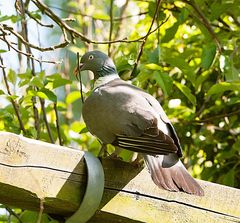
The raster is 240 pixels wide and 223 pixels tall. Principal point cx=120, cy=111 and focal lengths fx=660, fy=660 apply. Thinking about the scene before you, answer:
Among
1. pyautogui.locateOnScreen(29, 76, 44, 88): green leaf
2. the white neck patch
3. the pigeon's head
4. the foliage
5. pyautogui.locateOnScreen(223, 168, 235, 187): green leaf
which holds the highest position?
the pigeon's head

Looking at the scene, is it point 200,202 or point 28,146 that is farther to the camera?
point 200,202

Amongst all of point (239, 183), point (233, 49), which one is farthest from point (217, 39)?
point (239, 183)

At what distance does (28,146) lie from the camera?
155 centimetres

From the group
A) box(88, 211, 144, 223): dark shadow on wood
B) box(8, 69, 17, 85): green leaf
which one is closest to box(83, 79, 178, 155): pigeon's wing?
box(88, 211, 144, 223): dark shadow on wood

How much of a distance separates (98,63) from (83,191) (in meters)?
0.89

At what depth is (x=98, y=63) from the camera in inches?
95.2

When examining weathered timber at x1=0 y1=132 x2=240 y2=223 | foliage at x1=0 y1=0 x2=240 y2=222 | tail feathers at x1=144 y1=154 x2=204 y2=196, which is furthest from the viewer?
foliage at x1=0 y1=0 x2=240 y2=222

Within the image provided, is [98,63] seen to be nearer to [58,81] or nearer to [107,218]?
[58,81]

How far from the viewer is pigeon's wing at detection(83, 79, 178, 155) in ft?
5.82

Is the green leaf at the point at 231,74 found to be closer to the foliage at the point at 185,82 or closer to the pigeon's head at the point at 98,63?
the foliage at the point at 185,82

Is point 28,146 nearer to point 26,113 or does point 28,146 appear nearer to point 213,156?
point 26,113

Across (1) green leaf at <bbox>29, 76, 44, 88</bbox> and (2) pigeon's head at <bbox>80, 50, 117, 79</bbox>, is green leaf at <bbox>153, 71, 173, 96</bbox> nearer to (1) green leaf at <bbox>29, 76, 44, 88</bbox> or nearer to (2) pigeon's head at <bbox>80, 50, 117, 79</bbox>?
(2) pigeon's head at <bbox>80, 50, 117, 79</bbox>

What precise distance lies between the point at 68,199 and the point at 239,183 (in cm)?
187

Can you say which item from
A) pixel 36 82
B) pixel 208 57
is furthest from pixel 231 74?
pixel 36 82
